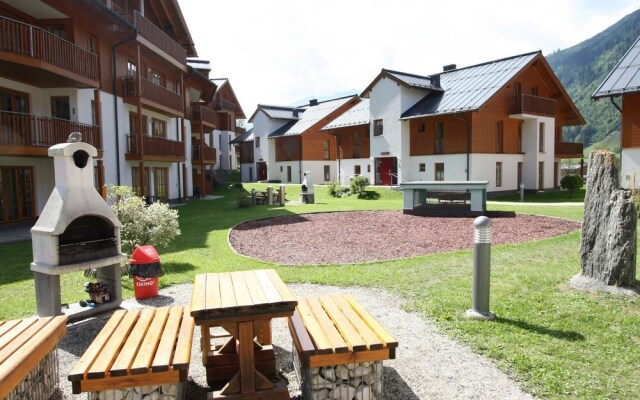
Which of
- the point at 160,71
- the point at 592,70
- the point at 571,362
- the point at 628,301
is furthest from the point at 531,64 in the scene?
the point at 592,70

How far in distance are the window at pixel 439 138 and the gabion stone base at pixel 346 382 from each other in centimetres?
2815

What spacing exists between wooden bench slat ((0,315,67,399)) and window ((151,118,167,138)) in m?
22.2

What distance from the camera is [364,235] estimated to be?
13.9 m

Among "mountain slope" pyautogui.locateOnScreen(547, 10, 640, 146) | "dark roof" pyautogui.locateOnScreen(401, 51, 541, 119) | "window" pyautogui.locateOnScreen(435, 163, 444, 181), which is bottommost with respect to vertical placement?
"window" pyautogui.locateOnScreen(435, 163, 444, 181)

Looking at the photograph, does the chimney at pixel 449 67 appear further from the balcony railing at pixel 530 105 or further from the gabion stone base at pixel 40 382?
the gabion stone base at pixel 40 382

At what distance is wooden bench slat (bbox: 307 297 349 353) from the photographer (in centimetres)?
361

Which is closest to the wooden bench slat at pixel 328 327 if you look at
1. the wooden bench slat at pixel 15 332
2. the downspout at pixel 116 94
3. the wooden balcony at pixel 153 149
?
the wooden bench slat at pixel 15 332

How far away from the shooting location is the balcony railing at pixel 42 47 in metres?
13.5

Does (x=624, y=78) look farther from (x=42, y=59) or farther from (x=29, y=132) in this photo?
(x=29, y=132)

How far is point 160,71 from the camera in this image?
85.3ft

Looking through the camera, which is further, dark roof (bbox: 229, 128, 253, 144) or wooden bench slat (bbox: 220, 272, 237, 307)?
dark roof (bbox: 229, 128, 253, 144)

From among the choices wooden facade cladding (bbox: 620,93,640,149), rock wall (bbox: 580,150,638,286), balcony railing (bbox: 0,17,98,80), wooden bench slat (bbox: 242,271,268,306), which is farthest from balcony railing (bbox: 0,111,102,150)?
wooden facade cladding (bbox: 620,93,640,149)

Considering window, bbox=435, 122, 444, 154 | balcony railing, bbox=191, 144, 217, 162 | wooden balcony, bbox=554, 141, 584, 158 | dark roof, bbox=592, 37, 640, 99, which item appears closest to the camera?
dark roof, bbox=592, 37, 640, 99

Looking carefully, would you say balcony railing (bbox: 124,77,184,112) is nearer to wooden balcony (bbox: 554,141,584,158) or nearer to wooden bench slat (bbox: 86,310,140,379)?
wooden bench slat (bbox: 86,310,140,379)
